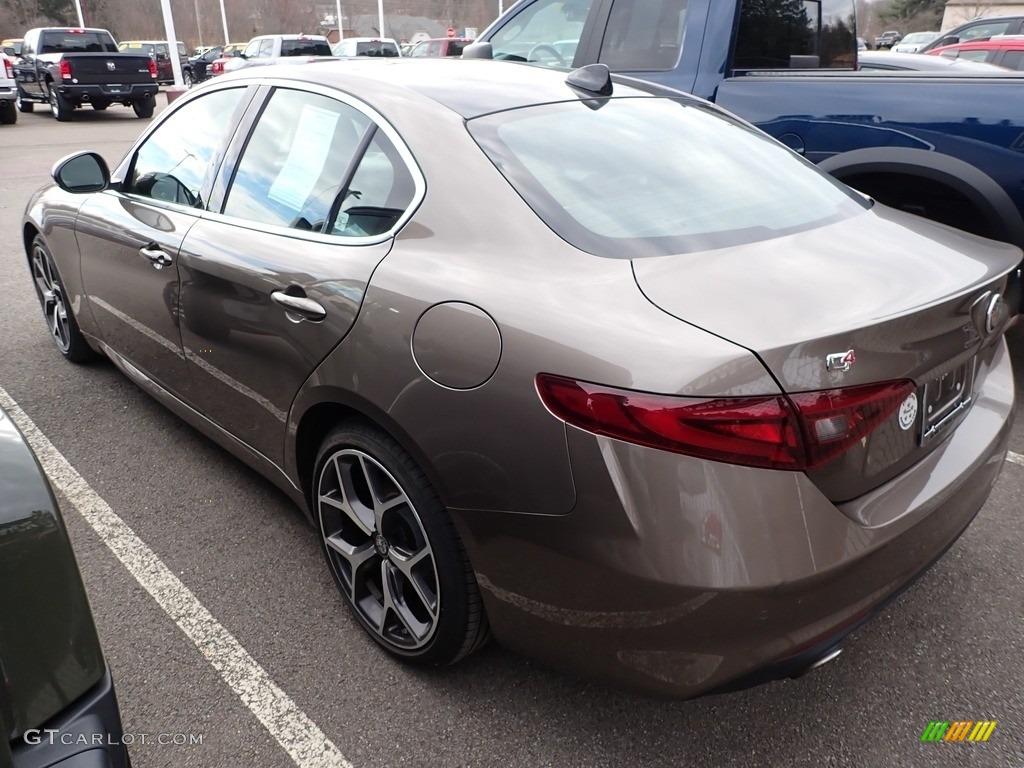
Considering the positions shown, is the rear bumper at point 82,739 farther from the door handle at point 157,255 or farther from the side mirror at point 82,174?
the side mirror at point 82,174

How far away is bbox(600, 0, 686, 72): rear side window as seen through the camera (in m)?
4.59

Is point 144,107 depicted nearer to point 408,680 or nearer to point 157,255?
point 157,255

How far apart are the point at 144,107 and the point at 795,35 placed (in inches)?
756

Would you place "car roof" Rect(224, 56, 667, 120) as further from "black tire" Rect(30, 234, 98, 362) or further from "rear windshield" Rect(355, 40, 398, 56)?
"rear windshield" Rect(355, 40, 398, 56)

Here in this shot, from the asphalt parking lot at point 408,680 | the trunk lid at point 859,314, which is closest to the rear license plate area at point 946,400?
the trunk lid at point 859,314

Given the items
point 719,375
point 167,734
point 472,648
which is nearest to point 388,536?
point 472,648

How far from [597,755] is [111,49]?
2372 centimetres

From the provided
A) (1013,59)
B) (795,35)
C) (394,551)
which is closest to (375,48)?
(1013,59)

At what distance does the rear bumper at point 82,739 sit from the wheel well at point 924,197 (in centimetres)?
380

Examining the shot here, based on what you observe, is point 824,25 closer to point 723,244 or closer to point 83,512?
point 723,244

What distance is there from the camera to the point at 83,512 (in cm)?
308

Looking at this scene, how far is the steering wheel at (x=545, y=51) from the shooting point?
5.04 meters

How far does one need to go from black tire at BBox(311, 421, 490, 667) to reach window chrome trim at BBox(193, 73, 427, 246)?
1.70 ft

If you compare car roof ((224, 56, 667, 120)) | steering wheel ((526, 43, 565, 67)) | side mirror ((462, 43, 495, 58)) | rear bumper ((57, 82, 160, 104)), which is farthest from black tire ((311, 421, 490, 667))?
rear bumper ((57, 82, 160, 104))
